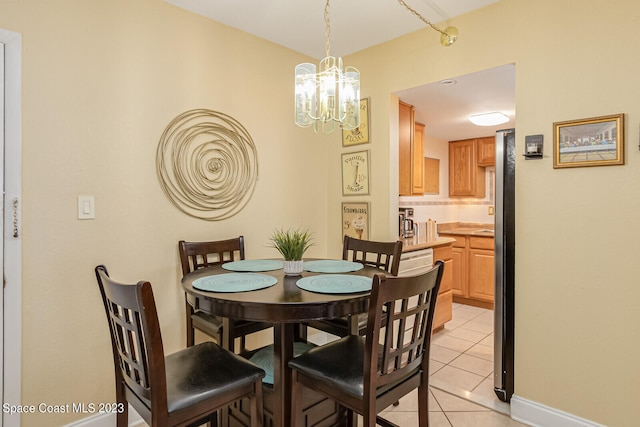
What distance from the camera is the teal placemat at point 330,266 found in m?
1.98

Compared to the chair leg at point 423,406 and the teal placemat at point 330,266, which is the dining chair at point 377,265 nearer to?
the teal placemat at point 330,266

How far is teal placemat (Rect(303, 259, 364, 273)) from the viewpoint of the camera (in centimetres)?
198

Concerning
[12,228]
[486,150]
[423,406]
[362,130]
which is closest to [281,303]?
[423,406]

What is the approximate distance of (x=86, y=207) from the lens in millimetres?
1914

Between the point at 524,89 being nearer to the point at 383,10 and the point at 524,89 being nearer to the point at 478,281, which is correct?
the point at 383,10

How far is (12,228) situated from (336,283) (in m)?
1.55

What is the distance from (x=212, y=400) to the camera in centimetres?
134

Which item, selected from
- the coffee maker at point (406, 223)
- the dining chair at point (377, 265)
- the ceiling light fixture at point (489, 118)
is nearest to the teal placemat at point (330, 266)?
the dining chair at point (377, 265)

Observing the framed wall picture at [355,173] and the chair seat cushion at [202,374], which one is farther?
the framed wall picture at [355,173]

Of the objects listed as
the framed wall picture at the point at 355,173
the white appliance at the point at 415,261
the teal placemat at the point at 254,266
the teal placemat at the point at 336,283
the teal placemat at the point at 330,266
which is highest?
the framed wall picture at the point at 355,173

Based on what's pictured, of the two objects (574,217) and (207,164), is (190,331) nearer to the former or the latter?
(207,164)

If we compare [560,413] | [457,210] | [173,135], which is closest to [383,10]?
[173,135]

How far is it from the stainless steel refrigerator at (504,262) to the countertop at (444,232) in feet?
2.69

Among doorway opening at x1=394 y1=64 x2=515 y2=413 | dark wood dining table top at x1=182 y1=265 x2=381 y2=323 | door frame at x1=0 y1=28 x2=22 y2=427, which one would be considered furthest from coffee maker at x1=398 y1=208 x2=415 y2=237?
door frame at x1=0 y1=28 x2=22 y2=427
